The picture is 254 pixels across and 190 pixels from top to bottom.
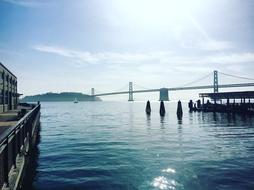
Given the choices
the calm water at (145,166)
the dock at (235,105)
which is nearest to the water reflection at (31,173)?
the calm water at (145,166)

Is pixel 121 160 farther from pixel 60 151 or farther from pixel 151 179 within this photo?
pixel 60 151

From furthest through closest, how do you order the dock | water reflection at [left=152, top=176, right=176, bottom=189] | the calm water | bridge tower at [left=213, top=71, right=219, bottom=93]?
bridge tower at [left=213, top=71, right=219, bottom=93] → the dock → the calm water → water reflection at [left=152, top=176, right=176, bottom=189]

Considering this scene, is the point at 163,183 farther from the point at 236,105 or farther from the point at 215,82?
the point at 215,82

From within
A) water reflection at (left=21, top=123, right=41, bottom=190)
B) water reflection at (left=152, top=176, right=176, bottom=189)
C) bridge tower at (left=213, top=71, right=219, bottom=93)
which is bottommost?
water reflection at (left=21, top=123, right=41, bottom=190)

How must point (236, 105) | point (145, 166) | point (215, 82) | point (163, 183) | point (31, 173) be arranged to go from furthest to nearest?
point (215, 82), point (236, 105), point (145, 166), point (31, 173), point (163, 183)

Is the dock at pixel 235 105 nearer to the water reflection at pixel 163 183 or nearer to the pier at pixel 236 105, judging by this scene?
the pier at pixel 236 105

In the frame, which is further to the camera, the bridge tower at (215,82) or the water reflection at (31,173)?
the bridge tower at (215,82)

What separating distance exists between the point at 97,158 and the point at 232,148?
1074cm

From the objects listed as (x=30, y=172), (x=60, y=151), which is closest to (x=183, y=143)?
(x=60, y=151)

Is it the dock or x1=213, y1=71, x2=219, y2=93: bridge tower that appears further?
x1=213, y1=71, x2=219, y2=93: bridge tower

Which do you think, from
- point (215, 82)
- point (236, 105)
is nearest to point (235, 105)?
point (236, 105)

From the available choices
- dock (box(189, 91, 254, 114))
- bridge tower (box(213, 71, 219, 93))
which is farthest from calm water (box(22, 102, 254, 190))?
bridge tower (box(213, 71, 219, 93))

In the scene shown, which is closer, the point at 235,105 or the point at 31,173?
the point at 31,173

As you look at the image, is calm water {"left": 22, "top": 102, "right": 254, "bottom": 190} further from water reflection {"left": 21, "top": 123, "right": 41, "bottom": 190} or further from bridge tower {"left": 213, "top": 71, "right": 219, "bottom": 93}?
bridge tower {"left": 213, "top": 71, "right": 219, "bottom": 93}
